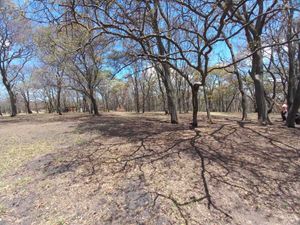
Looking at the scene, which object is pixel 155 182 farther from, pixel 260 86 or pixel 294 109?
pixel 260 86

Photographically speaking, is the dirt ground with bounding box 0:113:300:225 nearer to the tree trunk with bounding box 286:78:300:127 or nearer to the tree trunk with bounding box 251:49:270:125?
the tree trunk with bounding box 286:78:300:127

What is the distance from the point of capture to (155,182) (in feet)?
11.7

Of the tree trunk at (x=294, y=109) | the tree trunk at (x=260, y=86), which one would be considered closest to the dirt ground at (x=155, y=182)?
the tree trunk at (x=294, y=109)

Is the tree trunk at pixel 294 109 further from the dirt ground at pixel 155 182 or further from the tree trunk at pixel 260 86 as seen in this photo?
the dirt ground at pixel 155 182

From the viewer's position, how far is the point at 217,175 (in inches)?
147

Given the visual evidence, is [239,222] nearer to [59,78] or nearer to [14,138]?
[14,138]

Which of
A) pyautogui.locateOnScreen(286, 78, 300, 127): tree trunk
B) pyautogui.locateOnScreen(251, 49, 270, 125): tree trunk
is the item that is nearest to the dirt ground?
pyautogui.locateOnScreen(286, 78, 300, 127): tree trunk

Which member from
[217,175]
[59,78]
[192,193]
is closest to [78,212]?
[192,193]

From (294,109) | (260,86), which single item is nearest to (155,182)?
(294,109)

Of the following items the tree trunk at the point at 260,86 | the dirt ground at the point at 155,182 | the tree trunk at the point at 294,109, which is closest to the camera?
the dirt ground at the point at 155,182

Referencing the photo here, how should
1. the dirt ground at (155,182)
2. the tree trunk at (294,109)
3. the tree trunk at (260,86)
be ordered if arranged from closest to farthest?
1. the dirt ground at (155,182)
2. the tree trunk at (294,109)
3. the tree trunk at (260,86)

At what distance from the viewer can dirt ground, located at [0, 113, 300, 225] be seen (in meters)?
2.80

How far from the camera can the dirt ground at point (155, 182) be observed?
9.18 feet

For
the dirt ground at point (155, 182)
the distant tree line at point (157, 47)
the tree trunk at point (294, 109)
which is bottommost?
the dirt ground at point (155, 182)
